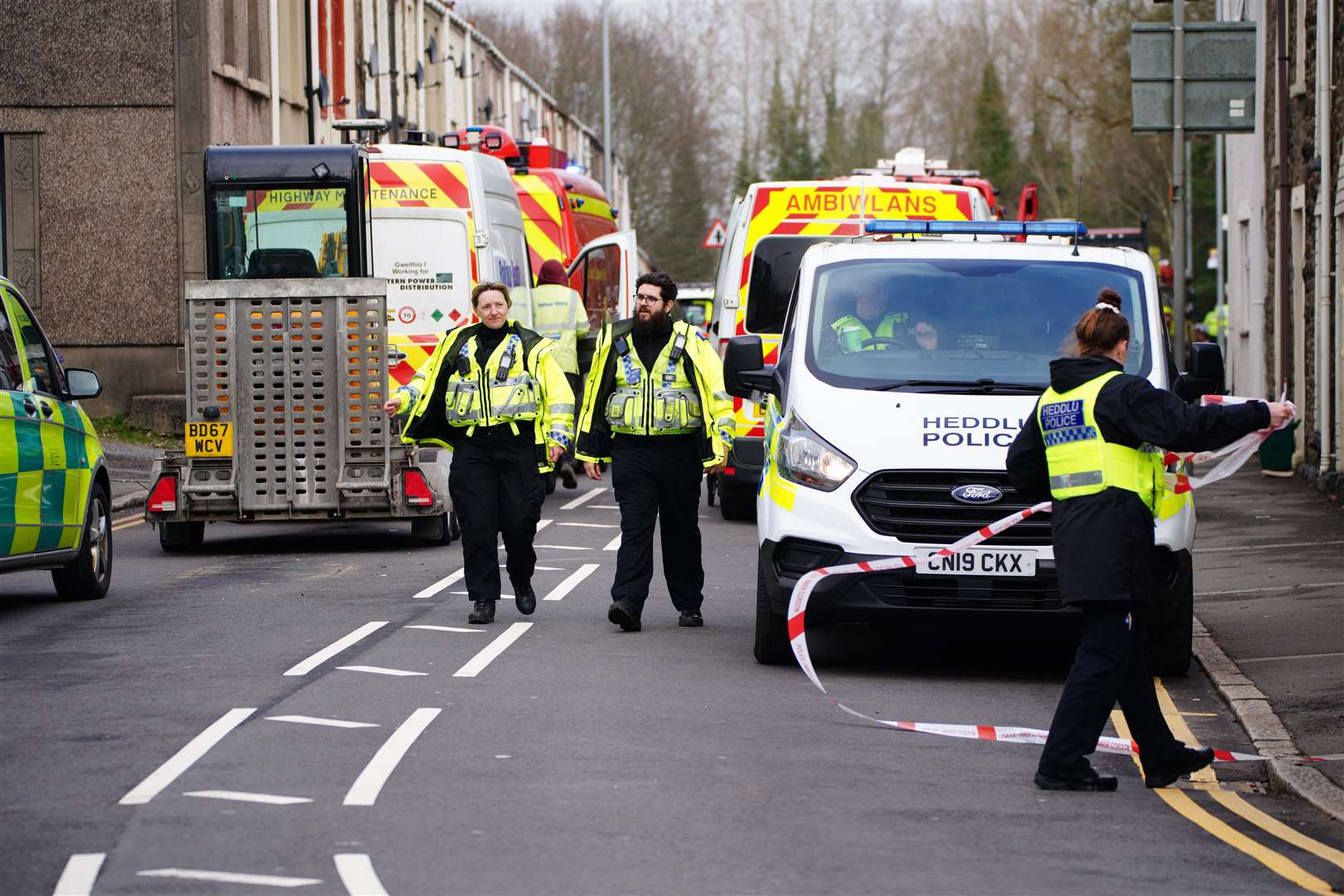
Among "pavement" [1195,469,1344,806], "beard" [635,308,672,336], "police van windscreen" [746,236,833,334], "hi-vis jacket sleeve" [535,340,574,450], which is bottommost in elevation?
"pavement" [1195,469,1344,806]

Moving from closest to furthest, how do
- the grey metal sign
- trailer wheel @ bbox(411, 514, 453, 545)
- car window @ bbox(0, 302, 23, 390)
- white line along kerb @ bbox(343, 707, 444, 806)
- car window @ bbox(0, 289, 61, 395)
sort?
white line along kerb @ bbox(343, 707, 444, 806), car window @ bbox(0, 302, 23, 390), car window @ bbox(0, 289, 61, 395), trailer wheel @ bbox(411, 514, 453, 545), the grey metal sign

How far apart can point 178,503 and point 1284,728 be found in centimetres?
905

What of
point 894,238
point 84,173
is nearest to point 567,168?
point 84,173

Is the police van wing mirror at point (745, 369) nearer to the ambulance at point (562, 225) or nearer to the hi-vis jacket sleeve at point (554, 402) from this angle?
the hi-vis jacket sleeve at point (554, 402)

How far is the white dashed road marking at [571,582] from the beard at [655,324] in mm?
2233

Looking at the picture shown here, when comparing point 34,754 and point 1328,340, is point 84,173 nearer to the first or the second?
point 1328,340

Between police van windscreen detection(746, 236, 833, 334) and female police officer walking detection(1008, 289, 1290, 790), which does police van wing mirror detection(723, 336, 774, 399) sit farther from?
police van windscreen detection(746, 236, 833, 334)

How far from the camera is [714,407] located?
1146 centimetres

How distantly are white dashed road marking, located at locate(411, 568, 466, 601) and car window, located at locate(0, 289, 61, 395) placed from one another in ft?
8.12

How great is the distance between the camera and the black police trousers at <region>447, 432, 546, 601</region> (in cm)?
1184

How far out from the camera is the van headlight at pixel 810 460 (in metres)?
9.91

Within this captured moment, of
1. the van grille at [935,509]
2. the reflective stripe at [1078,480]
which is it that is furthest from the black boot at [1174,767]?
the van grille at [935,509]

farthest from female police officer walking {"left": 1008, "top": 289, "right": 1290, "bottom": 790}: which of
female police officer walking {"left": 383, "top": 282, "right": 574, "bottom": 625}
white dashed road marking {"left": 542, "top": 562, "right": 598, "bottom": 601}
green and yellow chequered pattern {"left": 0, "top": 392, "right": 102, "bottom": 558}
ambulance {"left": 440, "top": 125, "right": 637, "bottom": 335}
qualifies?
ambulance {"left": 440, "top": 125, "right": 637, "bottom": 335}

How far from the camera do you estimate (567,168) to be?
31.0 metres
